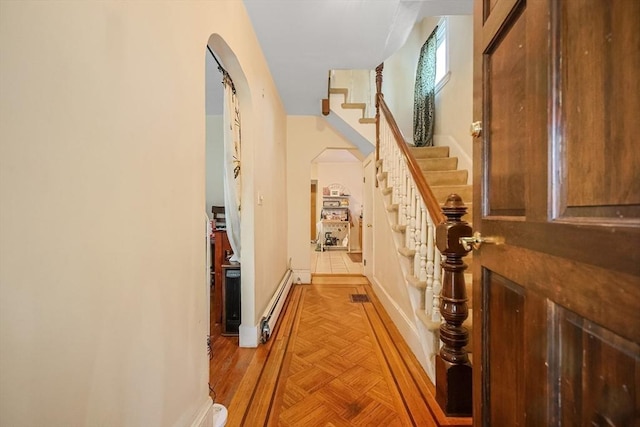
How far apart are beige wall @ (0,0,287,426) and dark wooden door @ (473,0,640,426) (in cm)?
97

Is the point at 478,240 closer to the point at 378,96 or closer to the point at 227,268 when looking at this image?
the point at 227,268

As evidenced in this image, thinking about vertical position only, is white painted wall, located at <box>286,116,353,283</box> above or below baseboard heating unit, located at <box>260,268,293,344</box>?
above

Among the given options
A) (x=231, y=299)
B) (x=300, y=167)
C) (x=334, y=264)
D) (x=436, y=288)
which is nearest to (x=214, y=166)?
(x=300, y=167)

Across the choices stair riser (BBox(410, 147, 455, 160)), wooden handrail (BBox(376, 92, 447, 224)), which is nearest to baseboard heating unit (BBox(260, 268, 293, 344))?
wooden handrail (BBox(376, 92, 447, 224))

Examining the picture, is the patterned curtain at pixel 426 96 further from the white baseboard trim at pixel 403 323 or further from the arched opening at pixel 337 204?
the arched opening at pixel 337 204

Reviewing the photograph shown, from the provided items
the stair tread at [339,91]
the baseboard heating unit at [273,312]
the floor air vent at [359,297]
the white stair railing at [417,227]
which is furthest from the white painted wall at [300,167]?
the white stair railing at [417,227]

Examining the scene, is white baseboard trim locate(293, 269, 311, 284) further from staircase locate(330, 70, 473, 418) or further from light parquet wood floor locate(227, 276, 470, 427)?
light parquet wood floor locate(227, 276, 470, 427)

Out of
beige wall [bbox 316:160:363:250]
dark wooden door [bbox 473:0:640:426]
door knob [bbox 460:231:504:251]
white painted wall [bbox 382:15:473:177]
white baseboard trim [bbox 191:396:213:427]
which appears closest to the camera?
dark wooden door [bbox 473:0:640:426]

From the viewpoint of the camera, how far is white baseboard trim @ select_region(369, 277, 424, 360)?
176 cm

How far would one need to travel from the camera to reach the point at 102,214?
0.61 meters

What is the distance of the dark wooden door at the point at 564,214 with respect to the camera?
382 millimetres

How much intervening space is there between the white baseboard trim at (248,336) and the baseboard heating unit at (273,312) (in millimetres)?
82

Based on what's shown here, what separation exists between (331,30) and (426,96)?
208 centimetres

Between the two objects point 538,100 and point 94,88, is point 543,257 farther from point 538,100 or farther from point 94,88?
point 94,88
